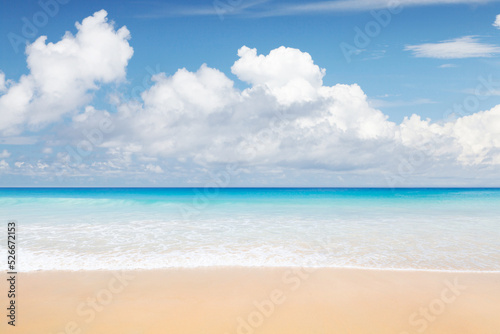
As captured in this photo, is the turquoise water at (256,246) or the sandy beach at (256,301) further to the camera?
the turquoise water at (256,246)

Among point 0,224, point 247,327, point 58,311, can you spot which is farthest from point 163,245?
point 0,224

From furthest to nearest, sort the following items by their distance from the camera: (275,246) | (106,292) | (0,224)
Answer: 1. (0,224)
2. (275,246)
3. (106,292)

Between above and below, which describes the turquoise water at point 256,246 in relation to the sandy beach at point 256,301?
above

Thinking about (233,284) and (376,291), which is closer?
(376,291)

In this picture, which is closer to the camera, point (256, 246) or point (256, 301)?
point (256, 301)

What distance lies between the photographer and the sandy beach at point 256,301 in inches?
218

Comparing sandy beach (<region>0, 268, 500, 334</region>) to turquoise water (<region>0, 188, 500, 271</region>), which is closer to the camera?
sandy beach (<region>0, 268, 500, 334</region>)

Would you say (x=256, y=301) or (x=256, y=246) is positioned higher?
(x=256, y=246)

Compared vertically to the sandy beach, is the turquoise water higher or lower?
higher

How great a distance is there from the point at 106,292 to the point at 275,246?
19.3 ft

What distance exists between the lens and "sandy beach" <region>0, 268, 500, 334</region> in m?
5.54

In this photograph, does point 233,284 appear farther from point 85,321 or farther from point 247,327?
point 85,321

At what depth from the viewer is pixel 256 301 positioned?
6594 millimetres

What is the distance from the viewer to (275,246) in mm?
11477
